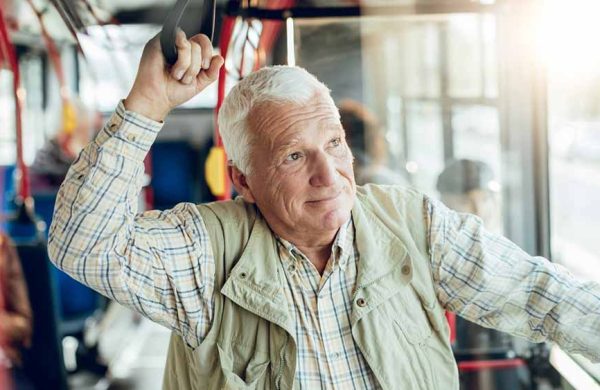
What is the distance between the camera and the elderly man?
1330mm

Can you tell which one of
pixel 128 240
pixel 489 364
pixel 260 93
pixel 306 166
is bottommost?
pixel 489 364

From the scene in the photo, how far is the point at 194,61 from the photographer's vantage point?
113cm

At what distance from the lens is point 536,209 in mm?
2340

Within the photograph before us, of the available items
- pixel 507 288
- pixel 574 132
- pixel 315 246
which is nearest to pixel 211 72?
pixel 315 246

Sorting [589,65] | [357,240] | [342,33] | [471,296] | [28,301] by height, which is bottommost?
[28,301]

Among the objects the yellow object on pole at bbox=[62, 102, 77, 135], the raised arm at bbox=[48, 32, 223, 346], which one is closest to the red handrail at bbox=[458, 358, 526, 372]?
the raised arm at bbox=[48, 32, 223, 346]

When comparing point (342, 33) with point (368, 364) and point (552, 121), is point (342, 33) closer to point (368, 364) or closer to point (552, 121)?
point (552, 121)

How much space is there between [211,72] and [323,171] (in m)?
0.30

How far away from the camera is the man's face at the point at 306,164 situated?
136 cm

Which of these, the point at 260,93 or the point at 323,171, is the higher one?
the point at 260,93

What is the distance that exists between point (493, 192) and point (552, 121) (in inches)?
12.6

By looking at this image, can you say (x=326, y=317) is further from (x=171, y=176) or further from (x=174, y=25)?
(x=171, y=176)

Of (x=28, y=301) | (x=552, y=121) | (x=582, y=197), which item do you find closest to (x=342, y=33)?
(x=552, y=121)

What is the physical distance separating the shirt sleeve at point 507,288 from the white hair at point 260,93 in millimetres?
338
